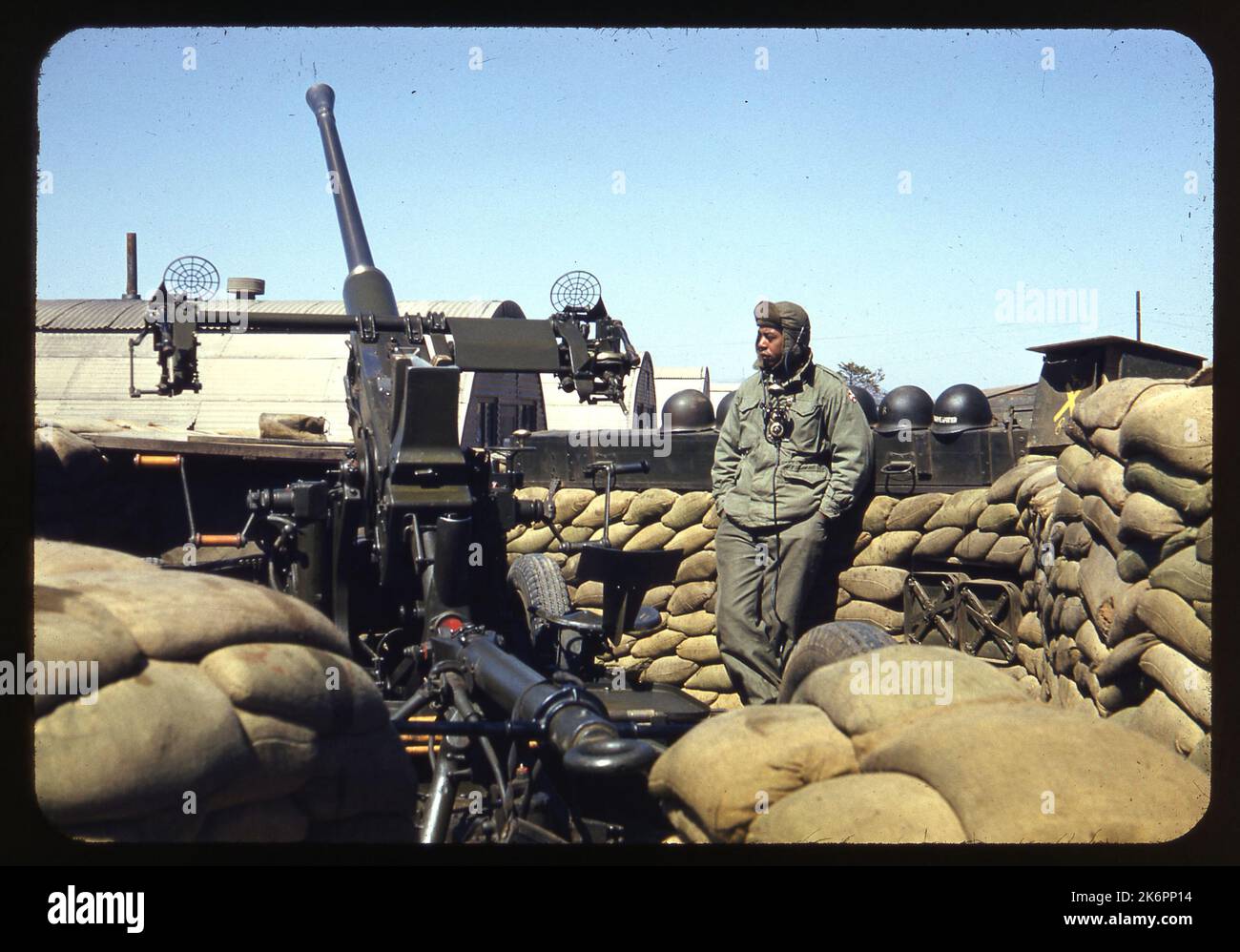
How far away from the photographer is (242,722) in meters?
1.91

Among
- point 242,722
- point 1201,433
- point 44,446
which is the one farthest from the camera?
point 44,446

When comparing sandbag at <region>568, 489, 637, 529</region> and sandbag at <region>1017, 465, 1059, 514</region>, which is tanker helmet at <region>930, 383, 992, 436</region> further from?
sandbag at <region>568, 489, 637, 529</region>

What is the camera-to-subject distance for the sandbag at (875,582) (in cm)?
643

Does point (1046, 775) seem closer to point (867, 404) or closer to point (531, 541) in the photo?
point (531, 541)

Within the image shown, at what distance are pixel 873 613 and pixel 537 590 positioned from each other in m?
2.45

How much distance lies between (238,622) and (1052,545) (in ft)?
13.5

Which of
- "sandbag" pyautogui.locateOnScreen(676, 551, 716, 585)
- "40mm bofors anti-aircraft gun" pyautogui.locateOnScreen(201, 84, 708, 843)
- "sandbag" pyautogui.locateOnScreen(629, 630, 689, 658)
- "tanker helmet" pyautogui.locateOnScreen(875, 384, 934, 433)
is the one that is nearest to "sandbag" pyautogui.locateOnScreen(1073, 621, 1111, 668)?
"40mm bofors anti-aircraft gun" pyautogui.locateOnScreen(201, 84, 708, 843)

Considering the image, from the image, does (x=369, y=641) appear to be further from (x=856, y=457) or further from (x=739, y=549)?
(x=856, y=457)

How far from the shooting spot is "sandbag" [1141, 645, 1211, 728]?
3125 mm

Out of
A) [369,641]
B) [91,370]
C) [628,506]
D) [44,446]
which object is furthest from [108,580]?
[91,370]

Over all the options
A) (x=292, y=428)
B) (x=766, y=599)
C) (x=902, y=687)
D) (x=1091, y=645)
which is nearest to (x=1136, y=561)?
(x=1091, y=645)

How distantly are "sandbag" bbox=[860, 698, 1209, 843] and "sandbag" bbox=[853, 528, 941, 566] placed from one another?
4.37 m

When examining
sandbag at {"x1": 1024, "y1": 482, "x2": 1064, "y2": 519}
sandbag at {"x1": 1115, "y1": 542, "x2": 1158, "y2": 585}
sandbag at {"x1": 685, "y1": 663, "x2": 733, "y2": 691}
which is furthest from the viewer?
sandbag at {"x1": 685, "y1": 663, "x2": 733, "y2": 691}

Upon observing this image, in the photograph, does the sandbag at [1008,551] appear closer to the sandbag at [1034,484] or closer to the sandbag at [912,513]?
the sandbag at [1034,484]
